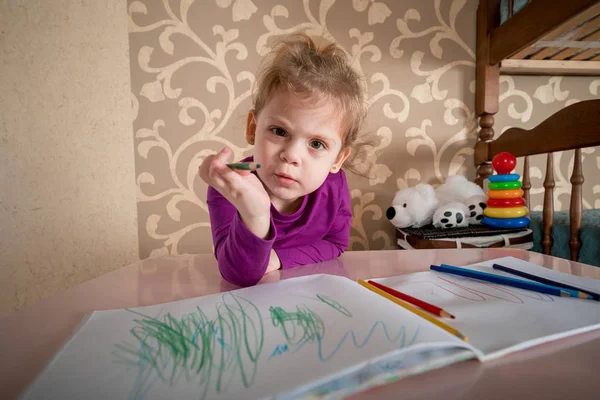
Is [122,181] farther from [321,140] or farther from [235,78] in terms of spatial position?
[321,140]

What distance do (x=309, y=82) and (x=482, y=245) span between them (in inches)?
29.1

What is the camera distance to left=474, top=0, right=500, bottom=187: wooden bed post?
1268 mm

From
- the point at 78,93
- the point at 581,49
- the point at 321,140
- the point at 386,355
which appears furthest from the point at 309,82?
the point at 581,49

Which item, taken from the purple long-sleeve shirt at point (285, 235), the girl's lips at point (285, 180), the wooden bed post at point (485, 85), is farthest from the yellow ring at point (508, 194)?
the girl's lips at point (285, 180)

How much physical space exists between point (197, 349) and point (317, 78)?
0.48m

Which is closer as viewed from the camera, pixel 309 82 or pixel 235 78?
Result: pixel 309 82

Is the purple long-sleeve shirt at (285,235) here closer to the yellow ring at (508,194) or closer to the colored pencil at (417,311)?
the colored pencil at (417,311)

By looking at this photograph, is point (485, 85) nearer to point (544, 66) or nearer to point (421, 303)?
point (544, 66)

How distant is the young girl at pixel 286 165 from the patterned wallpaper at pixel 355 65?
710mm

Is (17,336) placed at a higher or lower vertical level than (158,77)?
lower

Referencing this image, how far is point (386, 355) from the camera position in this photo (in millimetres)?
196

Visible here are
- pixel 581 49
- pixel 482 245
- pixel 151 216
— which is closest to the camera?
pixel 482 245

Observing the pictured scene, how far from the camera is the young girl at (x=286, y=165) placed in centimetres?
42

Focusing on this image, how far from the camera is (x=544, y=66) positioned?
49.6 inches
